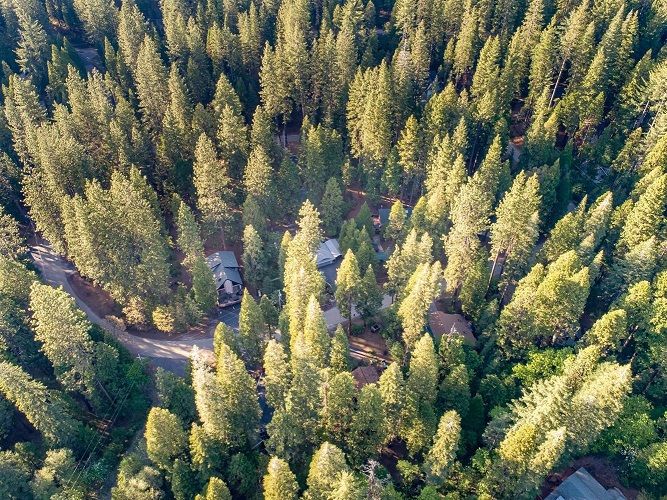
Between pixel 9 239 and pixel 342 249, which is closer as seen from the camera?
pixel 9 239

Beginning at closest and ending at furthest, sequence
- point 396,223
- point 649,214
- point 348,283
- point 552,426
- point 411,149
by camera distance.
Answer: point 552,426 → point 649,214 → point 348,283 → point 396,223 → point 411,149

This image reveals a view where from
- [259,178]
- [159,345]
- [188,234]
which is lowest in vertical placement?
[159,345]

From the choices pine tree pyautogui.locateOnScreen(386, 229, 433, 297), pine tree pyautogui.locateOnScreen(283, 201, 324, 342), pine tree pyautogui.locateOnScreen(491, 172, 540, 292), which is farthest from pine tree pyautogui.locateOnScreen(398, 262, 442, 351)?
pine tree pyautogui.locateOnScreen(491, 172, 540, 292)

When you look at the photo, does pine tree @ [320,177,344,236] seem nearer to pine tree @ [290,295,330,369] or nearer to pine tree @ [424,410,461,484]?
pine tree @ [290,295,330,369]

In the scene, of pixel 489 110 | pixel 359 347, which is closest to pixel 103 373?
pixel 359 347

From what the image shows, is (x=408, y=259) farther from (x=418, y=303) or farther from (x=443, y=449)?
(x=443, y=449)

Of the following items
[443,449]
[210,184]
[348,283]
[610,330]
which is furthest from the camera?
[210,184]

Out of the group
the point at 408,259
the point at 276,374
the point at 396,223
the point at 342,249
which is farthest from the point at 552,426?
the point at 342,249
